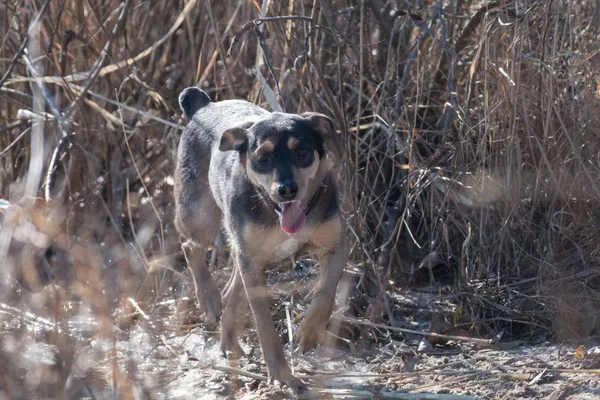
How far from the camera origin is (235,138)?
500 centimetres

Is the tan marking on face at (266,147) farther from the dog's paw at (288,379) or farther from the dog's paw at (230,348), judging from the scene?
the dog's paw at (230,348)

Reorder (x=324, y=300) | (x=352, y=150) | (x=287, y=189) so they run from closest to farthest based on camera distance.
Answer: (x=287, y=189) → (x=324, y=300) → (x=352, y=150)

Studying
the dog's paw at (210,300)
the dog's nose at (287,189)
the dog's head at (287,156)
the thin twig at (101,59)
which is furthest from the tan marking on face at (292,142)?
the thin twig at (101,59)

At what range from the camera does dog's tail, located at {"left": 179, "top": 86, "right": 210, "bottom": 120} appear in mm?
6047

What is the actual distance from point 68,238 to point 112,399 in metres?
1.89

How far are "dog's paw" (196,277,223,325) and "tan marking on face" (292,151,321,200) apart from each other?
1.33 m

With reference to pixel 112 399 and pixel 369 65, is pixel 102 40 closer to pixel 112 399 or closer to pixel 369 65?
pixel 369 65

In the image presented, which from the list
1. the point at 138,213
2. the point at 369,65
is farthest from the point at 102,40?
the point at 369,65

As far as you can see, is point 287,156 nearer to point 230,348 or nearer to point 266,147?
point 266,147

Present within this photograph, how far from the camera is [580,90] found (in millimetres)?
5391

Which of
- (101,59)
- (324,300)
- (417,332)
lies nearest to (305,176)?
(324,300)

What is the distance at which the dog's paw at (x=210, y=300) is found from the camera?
5801 millimetres

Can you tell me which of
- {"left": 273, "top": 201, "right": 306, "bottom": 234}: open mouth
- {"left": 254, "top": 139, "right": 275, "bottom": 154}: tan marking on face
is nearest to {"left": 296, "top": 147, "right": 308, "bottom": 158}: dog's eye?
{"left": 254, "top": 139, "right": 275, "bottom": 154}: tan marking on face

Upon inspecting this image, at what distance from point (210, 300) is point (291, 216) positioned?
4.56 feet
